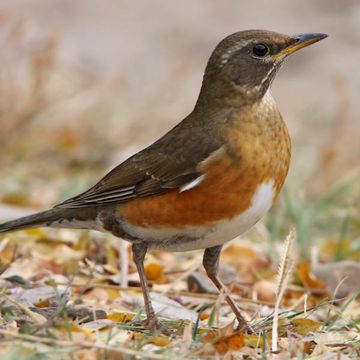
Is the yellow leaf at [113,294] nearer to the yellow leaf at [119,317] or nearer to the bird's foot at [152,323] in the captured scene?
the yellow leaf at [119,317]

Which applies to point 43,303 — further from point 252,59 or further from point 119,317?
point 252,59

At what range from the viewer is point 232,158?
524cm

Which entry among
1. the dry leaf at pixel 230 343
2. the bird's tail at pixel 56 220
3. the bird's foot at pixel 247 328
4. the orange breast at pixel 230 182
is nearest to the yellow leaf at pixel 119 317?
the orange breast at pixel 230 182

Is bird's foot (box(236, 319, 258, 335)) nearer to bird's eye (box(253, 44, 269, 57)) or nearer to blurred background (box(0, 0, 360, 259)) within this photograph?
bird's eye (box(253, 44, 269, 57))

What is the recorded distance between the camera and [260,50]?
225 inches

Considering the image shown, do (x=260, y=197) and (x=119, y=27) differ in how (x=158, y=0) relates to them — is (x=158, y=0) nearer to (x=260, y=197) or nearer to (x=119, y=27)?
(x=119, y=27)

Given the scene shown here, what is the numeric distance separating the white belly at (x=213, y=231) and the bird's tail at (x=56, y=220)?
52 cm

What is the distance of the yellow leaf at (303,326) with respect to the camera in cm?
521

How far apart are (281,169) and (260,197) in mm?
231

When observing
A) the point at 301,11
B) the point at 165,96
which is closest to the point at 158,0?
the point at 301,11

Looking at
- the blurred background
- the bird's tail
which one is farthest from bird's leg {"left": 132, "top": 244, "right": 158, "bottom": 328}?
the blurred background

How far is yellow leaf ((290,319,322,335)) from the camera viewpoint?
5.21 m

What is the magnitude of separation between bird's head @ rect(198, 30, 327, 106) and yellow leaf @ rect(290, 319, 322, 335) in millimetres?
1255

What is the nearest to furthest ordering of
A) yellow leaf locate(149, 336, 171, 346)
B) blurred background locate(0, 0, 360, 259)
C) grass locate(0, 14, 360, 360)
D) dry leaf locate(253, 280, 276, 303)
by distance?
1. grass locate(0, 14, 360, 360)
2. yellow leaf locate(149, 336, 171, 346)
3. dry leaf locate(253, 280, 276, 303)
4. blurred background locate(0, 0, 360, 259)
